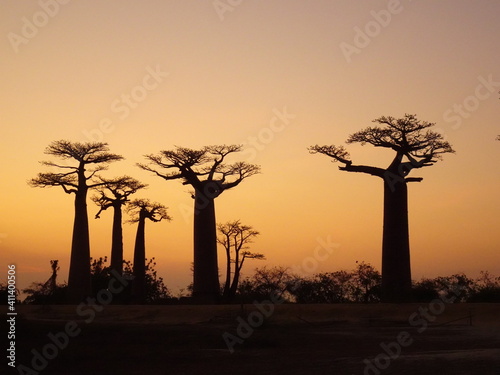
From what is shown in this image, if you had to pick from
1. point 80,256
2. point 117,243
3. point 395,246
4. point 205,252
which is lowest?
point 395,246

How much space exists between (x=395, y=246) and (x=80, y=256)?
11977 millimetres

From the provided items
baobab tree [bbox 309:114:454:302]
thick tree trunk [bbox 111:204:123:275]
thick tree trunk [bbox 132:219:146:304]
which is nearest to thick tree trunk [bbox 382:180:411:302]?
baobab tree [bbox 309:114:454:302]

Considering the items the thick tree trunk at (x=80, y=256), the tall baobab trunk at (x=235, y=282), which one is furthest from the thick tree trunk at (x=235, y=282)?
the thick tree trunk at (x=80, y=256)

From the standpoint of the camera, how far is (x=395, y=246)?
2234 centimetres

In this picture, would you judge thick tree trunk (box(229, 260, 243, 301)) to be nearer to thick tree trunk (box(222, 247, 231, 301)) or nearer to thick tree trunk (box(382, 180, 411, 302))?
thick tree trunk (box(222, 247, 231, 301))

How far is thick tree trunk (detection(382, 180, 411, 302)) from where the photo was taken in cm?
2206

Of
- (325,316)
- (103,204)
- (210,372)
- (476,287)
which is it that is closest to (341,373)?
(210,372)

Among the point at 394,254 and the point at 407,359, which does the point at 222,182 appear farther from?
the point at 407,359

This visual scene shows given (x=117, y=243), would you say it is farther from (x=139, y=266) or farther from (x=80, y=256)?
(x=80, y=256)

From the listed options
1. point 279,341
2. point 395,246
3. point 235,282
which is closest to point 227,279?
point 235,282

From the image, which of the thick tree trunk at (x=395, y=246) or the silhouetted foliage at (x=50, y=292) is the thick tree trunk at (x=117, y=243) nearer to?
the silhouetted foliage at (x=50, y=292)

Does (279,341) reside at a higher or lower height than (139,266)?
lower

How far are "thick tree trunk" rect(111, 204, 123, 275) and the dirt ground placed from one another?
13600 mm

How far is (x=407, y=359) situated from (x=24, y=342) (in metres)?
7.06
